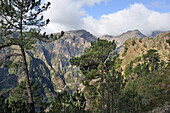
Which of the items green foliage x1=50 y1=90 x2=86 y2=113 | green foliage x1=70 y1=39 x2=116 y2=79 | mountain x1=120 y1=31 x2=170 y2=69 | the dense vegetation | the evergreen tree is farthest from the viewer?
mountain x1=120 y1=31 x2=170 y2=69

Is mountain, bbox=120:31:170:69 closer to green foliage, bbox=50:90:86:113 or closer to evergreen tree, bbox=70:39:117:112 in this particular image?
evergreen tree, bbox=70:39:117:112

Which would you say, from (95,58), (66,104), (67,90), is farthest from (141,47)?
(66,104)

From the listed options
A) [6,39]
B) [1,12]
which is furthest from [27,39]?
[1,12]

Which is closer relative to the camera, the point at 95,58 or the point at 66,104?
the point at 66,104

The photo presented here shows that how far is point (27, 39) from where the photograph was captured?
864 cm

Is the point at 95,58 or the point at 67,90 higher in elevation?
the point at 95,58

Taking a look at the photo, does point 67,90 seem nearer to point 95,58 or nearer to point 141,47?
point 95,58

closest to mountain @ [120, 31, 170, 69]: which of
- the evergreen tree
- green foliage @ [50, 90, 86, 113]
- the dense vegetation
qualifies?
the evergreen tree

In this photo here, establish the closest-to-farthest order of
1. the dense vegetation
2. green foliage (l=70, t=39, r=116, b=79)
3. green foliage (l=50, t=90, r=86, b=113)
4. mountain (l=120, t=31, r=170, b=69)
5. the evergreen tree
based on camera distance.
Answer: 1. the dense vegetation
2. green foliage (l=50, t=90, r=86, b=113)
3. the evergreen tree
4. green foliage (l=70, t=39, r=116, b=79)
5. mountain (l=120, t=31, r=170, b=69)

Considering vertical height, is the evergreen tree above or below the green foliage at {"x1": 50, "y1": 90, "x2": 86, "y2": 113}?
above

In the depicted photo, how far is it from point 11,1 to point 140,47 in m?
92.9

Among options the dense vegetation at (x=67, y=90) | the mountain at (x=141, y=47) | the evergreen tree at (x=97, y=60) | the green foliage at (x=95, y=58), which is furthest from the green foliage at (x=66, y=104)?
the mountain at (x=141, y=47)

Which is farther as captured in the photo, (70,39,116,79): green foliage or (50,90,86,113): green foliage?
(70,39,116,79): green foliage

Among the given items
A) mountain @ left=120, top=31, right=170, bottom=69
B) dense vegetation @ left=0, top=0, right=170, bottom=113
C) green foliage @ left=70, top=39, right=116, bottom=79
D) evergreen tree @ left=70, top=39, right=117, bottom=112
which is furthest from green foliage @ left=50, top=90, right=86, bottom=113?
mountain @ left=120, top=31, right=170, bottom=69
